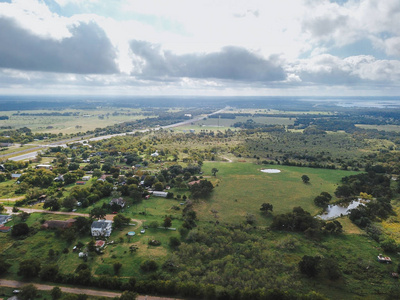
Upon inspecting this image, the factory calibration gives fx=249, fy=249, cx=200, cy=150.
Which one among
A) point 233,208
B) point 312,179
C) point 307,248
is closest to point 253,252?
point 307,248

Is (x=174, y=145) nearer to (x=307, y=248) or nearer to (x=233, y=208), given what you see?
(x=233, y=208)

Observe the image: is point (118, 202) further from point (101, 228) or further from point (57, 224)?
point (57, 224)

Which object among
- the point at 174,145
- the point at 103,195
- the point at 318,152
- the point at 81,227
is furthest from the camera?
the point at 174,145

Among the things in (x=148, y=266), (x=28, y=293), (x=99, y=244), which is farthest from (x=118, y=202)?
(x=28, y=293)

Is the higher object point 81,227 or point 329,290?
point 81,227

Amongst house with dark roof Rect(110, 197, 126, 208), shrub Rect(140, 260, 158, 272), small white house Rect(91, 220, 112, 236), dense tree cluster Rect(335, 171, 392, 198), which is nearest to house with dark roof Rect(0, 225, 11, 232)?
small white house Rect(91, 220, 112, 236)

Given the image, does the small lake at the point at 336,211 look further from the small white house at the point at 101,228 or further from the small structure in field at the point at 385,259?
the small white house at the point at 101,228
